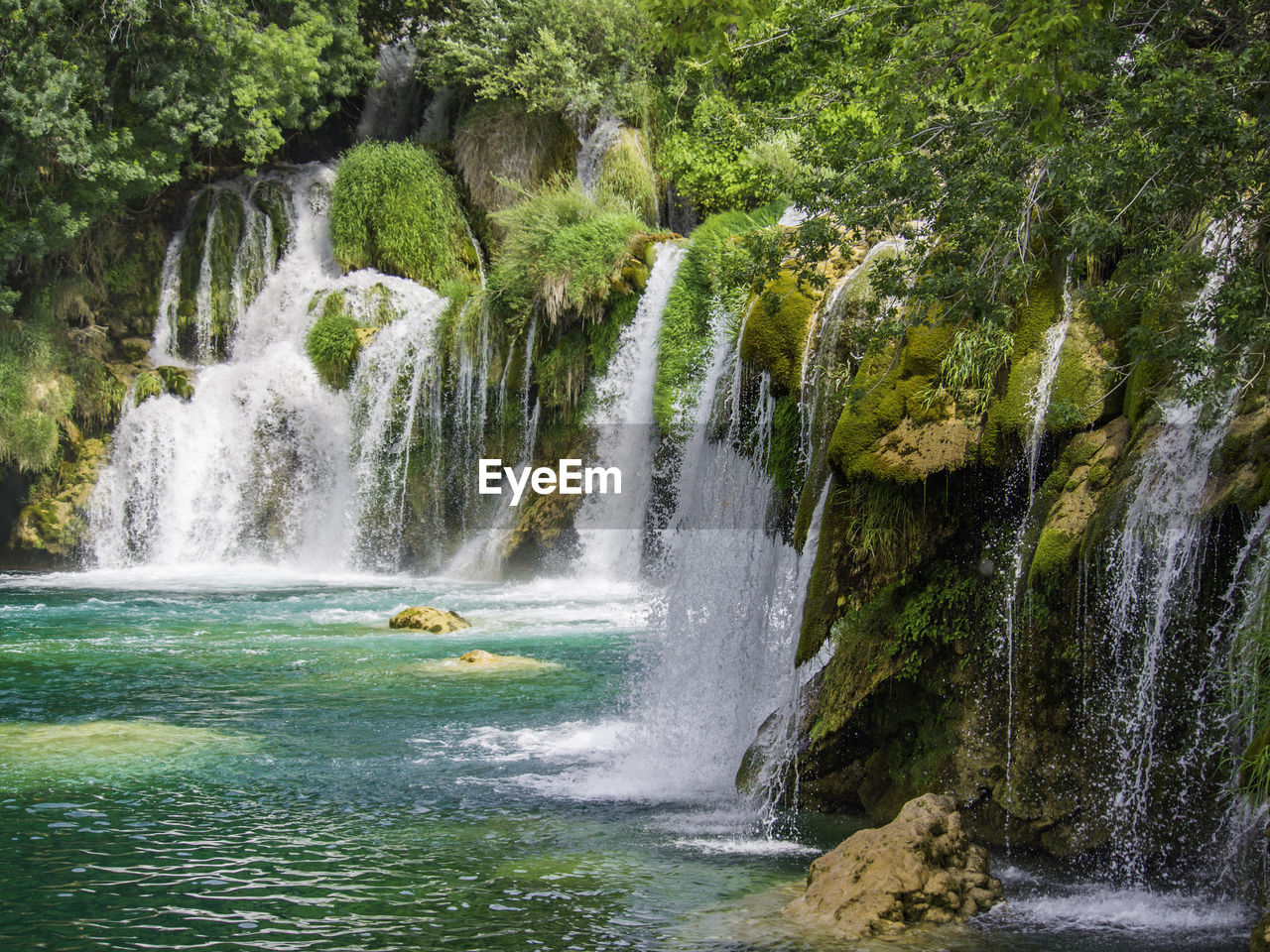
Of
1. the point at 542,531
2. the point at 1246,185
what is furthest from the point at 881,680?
the point at 542,531

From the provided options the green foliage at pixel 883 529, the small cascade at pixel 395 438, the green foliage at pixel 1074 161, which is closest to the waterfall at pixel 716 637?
the green foliage at pixel 883 529

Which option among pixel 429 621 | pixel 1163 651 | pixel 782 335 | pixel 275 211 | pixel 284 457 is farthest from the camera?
pixel 275 211

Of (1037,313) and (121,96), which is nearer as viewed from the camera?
(1037,313)

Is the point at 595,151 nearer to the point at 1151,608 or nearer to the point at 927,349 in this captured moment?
the point at 927,349

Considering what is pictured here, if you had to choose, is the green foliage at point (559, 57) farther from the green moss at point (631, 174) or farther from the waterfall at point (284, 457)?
the waterfall at point (284, 457)

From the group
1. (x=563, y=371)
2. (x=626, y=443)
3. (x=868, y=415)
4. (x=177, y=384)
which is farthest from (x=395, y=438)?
(x=868, y=415)

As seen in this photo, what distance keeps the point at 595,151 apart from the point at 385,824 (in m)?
18.2

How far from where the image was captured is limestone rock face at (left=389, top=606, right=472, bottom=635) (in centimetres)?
1370

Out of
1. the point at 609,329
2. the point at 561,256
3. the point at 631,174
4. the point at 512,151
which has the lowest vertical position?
the point at 609,329

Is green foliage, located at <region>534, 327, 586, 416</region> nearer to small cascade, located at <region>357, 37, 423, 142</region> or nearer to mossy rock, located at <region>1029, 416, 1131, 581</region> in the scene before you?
small cascade, located at <region>357, 37, 423, 142</region>

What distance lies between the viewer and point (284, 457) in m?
21.6

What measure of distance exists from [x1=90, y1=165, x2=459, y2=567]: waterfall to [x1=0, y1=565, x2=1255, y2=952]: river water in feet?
26.9

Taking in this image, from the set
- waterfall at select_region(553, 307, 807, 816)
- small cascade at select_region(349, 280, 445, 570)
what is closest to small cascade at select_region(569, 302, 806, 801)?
waterfall at select_region(553, 307, 807, 816)

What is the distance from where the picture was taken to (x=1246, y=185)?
18.4 feet
